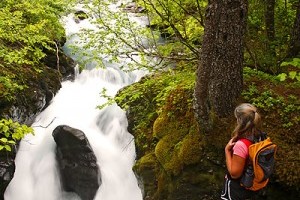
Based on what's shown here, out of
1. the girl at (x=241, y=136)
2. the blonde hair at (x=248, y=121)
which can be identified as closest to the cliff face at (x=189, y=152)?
the girl at (x=241, y=136)

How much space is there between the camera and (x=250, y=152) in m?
3.47

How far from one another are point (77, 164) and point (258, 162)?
657 cm

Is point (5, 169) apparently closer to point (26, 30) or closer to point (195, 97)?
point (26, 30)

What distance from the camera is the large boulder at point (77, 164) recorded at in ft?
29.8

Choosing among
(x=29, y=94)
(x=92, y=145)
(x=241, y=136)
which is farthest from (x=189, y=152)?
(x=29, y=94)

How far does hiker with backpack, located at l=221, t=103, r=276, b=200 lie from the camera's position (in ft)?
11.3

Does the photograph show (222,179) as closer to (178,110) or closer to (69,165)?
(178,110)

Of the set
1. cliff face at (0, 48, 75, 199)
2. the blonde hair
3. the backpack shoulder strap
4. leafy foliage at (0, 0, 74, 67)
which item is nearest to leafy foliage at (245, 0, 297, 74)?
the blonde hair

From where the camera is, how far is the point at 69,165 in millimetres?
9273

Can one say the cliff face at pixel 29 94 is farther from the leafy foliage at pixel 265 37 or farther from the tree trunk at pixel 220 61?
the leafy foliage at pixel 265 37

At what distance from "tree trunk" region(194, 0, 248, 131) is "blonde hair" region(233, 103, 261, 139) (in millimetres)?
1554

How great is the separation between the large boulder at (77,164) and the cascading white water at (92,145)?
0.20 metres

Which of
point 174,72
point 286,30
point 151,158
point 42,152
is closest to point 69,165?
point 42,152

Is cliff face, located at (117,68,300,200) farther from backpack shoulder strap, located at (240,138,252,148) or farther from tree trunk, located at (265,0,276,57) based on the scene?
backpack shoulder strap, located at (240,138,252,148)
